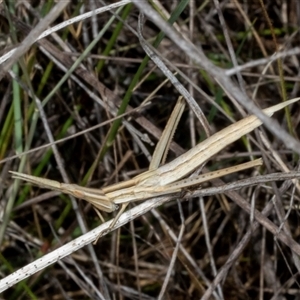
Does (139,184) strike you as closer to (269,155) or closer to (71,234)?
(269,155)

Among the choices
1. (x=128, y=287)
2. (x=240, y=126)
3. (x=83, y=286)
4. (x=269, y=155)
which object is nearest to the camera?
(x=240, y=126)

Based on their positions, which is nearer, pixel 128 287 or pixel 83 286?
pixel 83 286

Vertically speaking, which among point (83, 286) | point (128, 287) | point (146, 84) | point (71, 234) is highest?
point (146, 84)

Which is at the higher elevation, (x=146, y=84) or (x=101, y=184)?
(x=146, y=84)

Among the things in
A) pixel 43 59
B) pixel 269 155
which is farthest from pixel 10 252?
pixel 269 155

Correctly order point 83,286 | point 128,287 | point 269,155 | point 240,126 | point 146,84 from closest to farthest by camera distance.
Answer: point 240,126, point 269,155, point 83,286, point 128,287, point 146,84

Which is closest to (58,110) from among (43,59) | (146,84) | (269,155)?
(43,59)
